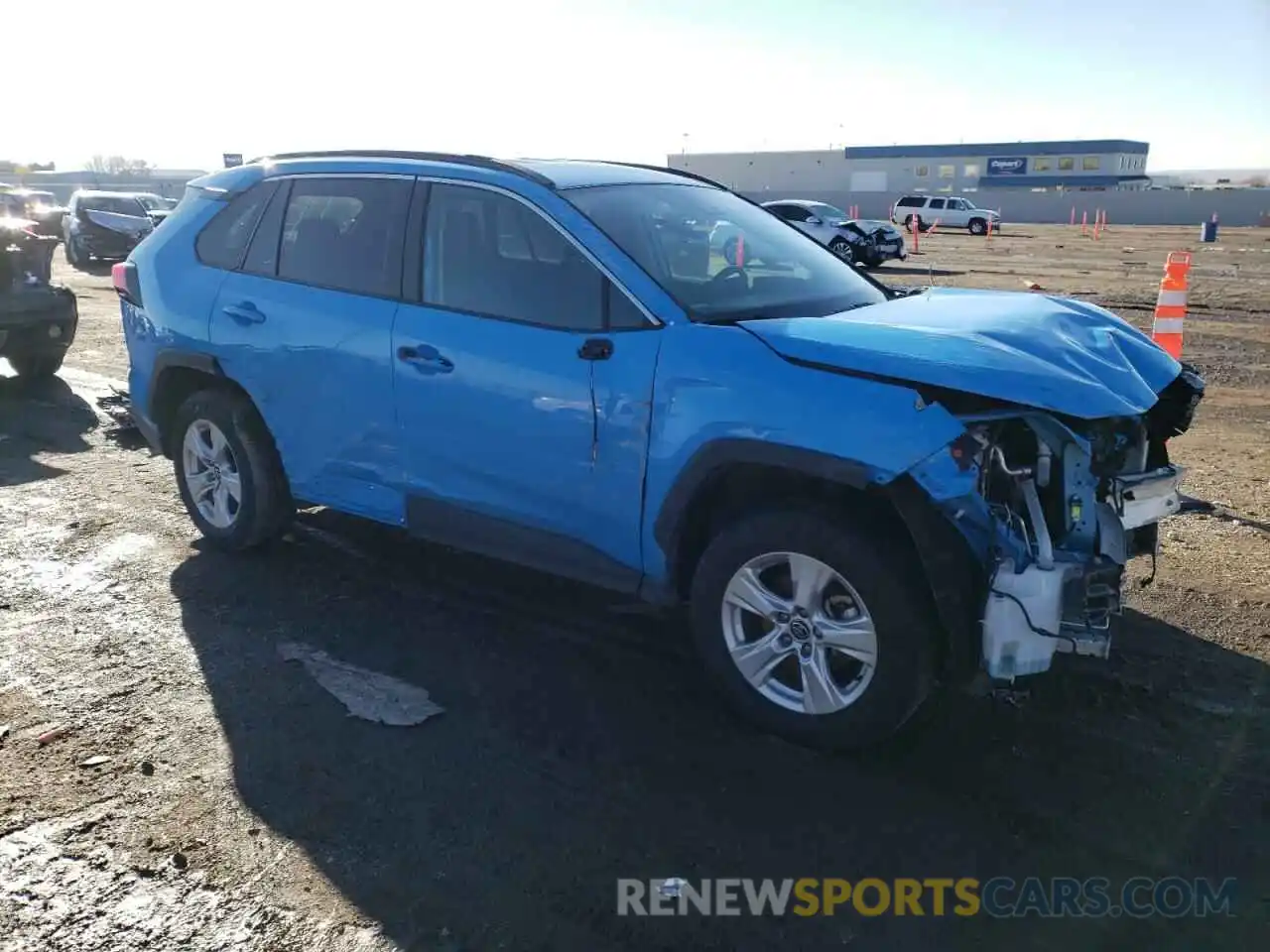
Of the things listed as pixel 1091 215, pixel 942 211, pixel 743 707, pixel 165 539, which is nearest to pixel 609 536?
pixel 743 707

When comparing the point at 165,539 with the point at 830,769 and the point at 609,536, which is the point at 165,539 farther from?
the point at 830,769

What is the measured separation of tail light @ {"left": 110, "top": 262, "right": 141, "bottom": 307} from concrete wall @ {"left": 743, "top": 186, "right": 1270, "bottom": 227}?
4602 centimetres

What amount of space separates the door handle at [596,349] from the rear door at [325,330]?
3.41 ft

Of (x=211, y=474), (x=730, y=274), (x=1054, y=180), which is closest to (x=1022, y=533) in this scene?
(x=730, y=274)

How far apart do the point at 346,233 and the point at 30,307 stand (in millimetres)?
6594

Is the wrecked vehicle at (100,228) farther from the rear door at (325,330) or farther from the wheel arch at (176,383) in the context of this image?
the rear door at (325,330)

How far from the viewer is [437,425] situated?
4.39 m

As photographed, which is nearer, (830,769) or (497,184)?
(830,769)

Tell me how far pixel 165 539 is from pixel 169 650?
5.12 ft

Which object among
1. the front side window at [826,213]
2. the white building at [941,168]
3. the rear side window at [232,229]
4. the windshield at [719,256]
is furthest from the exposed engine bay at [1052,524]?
the white building at [941,168]

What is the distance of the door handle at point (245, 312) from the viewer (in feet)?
16.7

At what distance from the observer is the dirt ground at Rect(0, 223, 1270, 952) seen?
2.88 metres

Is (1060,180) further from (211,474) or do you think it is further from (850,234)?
(211,474)

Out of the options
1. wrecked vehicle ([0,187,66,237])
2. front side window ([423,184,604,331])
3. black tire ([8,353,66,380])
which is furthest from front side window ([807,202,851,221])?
front side window ([423,184,604,331])
